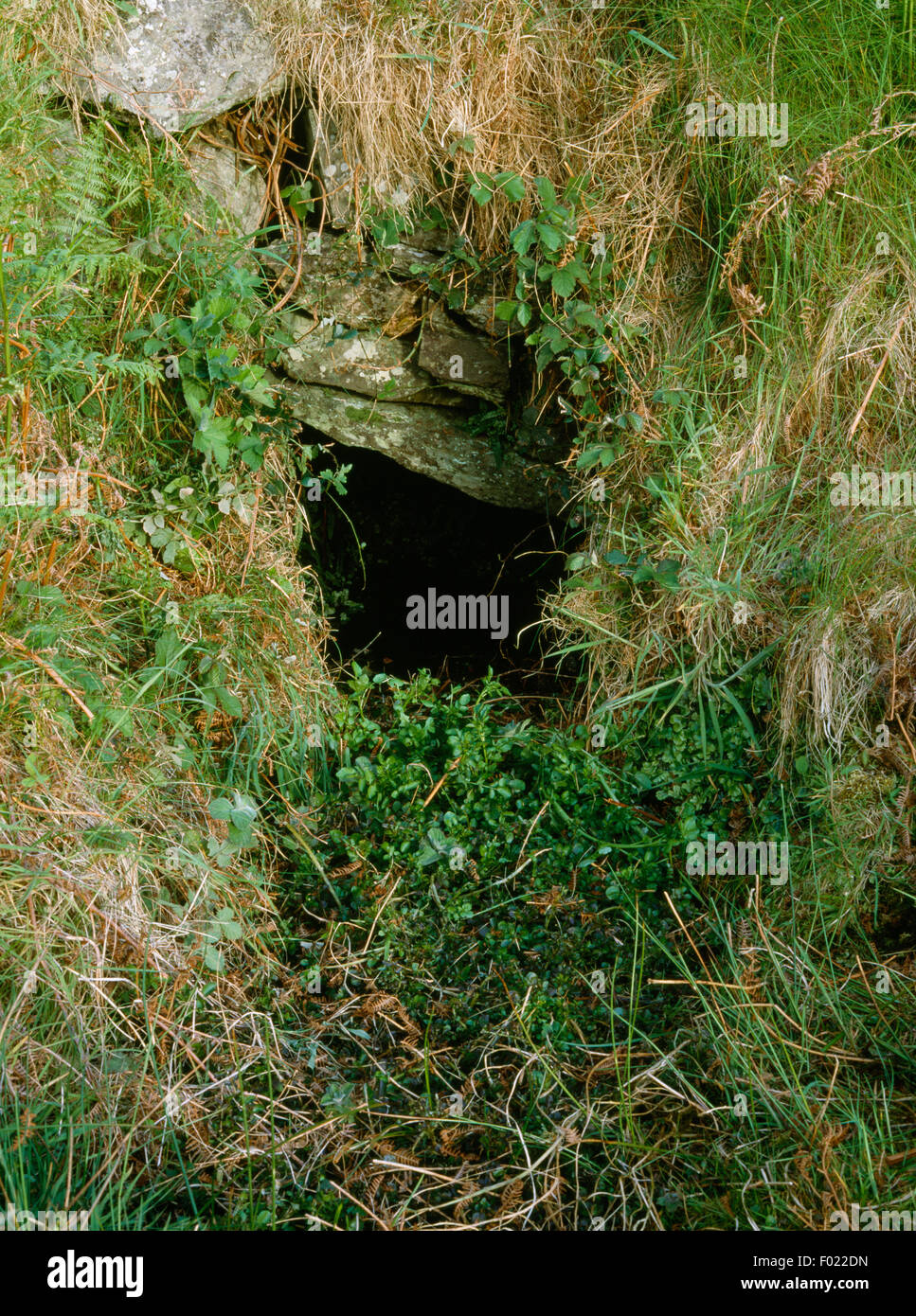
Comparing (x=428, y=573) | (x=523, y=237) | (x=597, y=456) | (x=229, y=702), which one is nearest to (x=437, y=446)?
(x=428, y=573)

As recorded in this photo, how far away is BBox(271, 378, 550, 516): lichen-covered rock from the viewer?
381cm

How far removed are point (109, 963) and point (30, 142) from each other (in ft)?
8.08

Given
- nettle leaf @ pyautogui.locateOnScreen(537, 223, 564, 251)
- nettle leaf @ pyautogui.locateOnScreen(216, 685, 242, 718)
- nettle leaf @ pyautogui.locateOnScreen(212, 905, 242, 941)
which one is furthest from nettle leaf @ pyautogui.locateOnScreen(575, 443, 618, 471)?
nettle leaf @ pyautogui.locateOnScreen(212, 905, 242, 941)

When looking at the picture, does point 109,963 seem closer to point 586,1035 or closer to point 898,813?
point 586,1035

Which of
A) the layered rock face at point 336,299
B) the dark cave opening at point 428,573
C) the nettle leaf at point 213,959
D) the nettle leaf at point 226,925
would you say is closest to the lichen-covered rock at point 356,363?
the layered rock face at point 336,299

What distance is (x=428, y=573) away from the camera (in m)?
4.23

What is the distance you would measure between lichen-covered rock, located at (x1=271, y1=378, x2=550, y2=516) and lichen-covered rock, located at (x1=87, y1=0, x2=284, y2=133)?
107cm

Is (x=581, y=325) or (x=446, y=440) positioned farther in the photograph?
(x=446, y=440)

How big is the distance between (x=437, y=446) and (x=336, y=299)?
2.20 ft

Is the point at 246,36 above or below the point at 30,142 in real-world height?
above

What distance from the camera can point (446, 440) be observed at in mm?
3893

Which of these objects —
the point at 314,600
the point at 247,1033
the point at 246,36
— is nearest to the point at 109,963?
the point at 247,1033

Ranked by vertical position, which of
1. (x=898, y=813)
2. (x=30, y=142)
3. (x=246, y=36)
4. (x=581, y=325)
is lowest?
(x=898, y=813)

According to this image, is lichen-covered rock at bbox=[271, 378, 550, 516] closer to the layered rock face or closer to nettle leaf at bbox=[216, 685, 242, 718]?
the layered rock face
